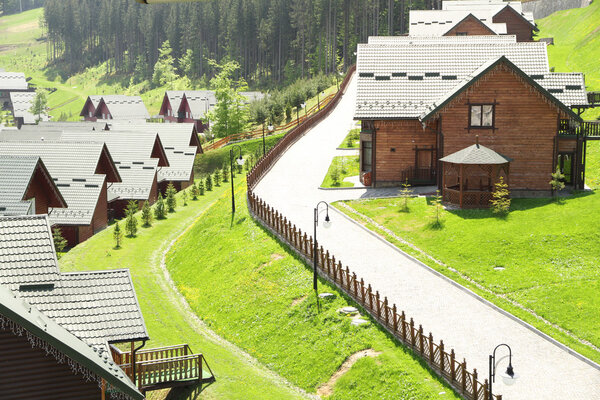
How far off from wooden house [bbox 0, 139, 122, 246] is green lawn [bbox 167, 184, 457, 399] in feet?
25.1

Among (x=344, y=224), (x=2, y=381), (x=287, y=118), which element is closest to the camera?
(x=2, y=381)

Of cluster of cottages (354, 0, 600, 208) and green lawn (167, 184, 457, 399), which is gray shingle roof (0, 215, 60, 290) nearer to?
green lawn (167, 184, 457, 399)

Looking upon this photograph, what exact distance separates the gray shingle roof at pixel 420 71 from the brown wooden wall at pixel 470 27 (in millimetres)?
26947

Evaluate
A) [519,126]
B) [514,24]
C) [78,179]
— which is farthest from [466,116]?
[514,24]

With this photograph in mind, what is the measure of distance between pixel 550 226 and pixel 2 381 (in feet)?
83.1

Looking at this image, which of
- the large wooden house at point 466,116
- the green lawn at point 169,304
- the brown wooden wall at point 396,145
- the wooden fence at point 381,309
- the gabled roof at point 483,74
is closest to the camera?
the wooden fence at point 381,309

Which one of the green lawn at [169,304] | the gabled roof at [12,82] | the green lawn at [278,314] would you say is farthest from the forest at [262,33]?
the green lawn at [278,314]

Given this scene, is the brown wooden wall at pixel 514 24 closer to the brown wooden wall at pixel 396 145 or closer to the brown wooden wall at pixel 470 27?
the brown wooden wall at pixel 470 27

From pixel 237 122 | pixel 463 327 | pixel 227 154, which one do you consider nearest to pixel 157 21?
pixel 237 122

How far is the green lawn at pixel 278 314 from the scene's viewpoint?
24.8 m

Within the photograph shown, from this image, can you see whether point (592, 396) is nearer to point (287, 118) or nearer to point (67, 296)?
point (67, 296)

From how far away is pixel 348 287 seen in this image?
1198 inches

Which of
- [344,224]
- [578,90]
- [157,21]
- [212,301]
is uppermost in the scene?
[157,21]

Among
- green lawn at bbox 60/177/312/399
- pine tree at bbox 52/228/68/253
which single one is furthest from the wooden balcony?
pine tree at bbox 52/228/68/253
